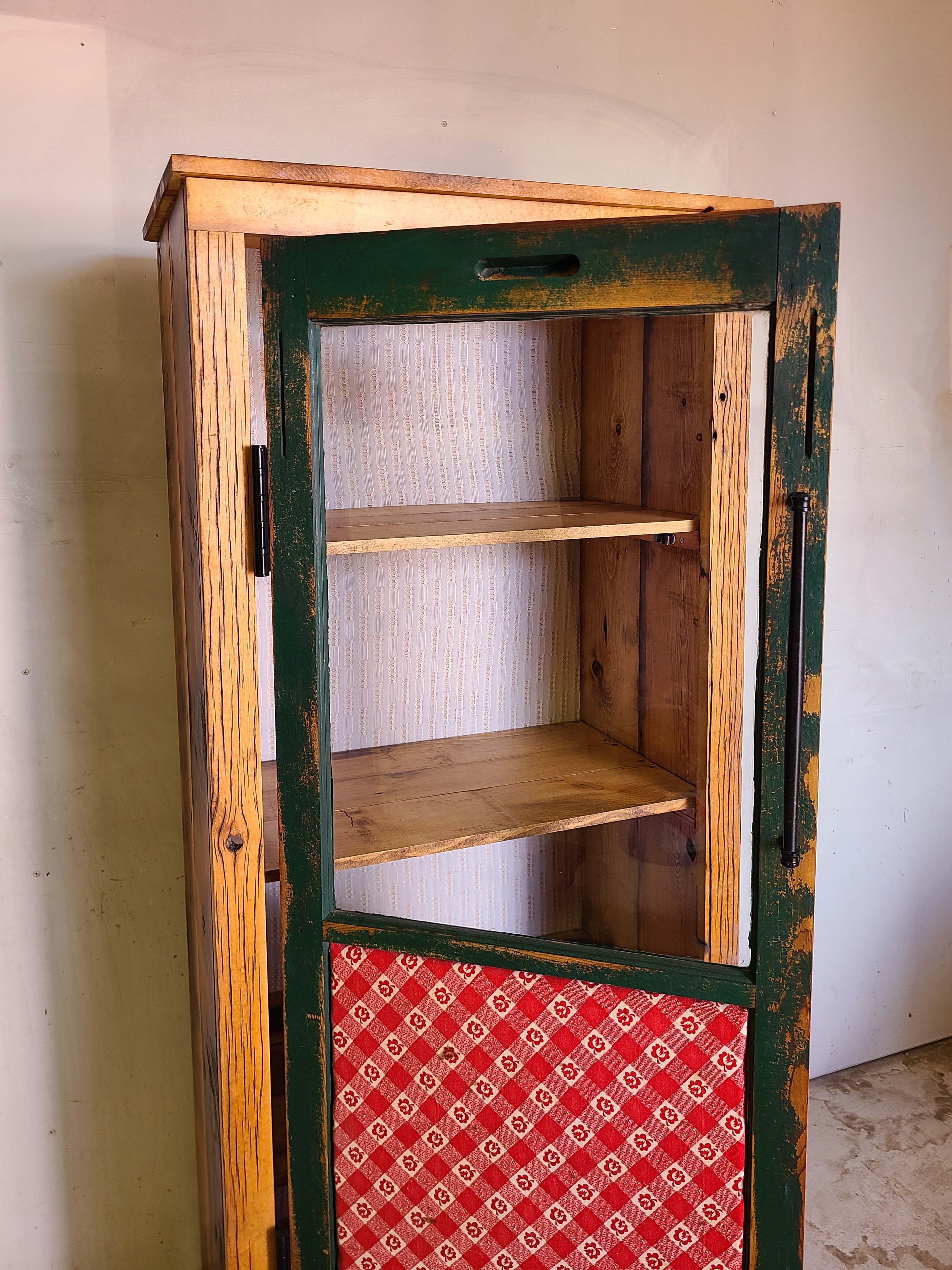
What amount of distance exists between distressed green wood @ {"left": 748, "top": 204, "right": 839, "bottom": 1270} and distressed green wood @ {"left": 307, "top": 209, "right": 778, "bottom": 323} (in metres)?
0.04

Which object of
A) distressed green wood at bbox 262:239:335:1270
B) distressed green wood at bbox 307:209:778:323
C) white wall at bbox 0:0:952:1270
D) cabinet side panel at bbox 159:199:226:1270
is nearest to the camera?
distressed green wood at bbox 307:209:778:323

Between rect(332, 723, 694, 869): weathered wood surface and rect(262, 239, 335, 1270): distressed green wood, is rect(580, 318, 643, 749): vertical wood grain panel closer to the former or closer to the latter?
rect(332, 723, 694, 869): weathered wood surface

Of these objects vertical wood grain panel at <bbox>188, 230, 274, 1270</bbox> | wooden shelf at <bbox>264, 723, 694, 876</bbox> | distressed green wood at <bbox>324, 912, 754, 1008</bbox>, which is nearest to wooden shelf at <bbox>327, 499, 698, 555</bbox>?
vertical wood grain panel at <bbox>188, 230, 274, 1270</bbox>

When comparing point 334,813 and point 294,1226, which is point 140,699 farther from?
point 294,1226

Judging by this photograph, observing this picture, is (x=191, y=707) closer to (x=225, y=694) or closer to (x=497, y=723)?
(x=225, y=694)

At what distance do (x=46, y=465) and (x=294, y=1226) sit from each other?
45.2 inches

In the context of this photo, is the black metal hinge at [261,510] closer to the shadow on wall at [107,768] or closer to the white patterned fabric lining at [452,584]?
the white patterned fabric lining at [452,584]

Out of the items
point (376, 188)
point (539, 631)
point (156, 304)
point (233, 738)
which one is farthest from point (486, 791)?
point (156, 304)

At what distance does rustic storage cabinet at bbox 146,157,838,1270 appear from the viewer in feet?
3.59

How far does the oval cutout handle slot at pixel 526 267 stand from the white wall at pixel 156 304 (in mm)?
708

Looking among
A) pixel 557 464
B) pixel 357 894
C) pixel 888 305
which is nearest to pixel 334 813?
pixel 357 894

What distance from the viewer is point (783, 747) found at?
1080 mm

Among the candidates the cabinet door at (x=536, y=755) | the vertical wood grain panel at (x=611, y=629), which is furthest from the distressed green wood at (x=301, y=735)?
the vertical wood grain panel at (x=611, y=629)

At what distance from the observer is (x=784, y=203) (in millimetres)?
2014
